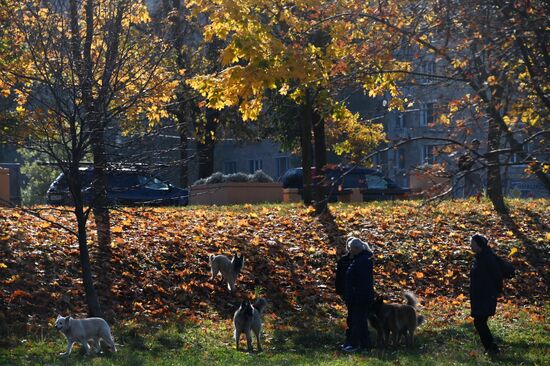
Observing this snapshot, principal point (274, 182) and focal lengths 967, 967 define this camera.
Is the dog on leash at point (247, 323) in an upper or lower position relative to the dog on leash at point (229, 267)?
lower

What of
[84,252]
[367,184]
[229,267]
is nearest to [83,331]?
[84,252]

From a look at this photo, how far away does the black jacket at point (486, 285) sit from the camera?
12.9m

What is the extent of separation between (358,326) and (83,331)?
3778 mm

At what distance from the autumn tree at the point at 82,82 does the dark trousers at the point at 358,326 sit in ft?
12.2

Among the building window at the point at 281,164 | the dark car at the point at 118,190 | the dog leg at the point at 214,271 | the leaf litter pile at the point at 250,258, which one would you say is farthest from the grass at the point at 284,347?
the building window at the point at 281,164

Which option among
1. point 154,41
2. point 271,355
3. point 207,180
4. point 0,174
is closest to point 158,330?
point 271,355

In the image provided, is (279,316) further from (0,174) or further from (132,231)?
(0,174)

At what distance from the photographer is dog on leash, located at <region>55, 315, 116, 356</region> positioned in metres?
12.0

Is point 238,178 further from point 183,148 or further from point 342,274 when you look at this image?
point 342,274

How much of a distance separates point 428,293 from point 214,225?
5146mm

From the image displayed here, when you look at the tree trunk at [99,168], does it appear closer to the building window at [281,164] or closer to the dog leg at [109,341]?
the dog leg at [109,341]

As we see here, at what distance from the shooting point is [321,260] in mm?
19500

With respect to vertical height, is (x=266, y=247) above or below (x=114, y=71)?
below

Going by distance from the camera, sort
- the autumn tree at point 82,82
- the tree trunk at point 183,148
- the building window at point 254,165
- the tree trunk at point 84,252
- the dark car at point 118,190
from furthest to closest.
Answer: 1. the building window at point 254,165
2. the tree trunk at point 183,148
3. the dark car at point 118,190
4. the tree trunk at point 84,252
5. the autumn tree at point 82,82
